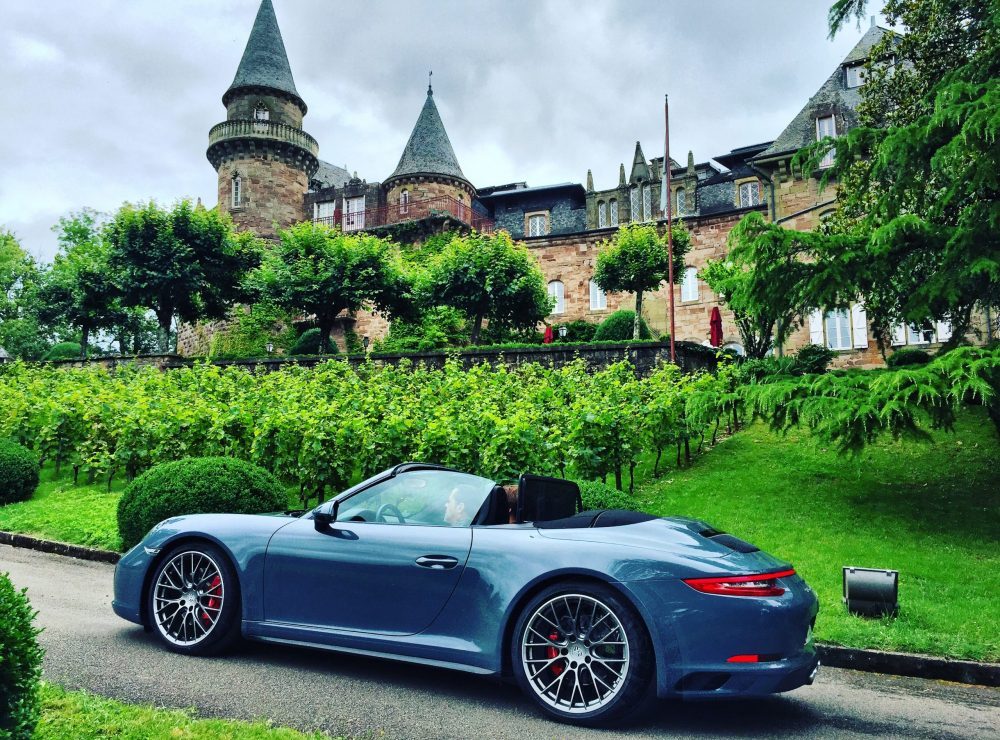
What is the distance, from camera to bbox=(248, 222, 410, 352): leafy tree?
94.0 ft

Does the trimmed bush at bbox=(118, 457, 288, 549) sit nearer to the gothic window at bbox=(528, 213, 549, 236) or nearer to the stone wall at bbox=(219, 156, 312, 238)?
the stone wall at bbox=(219, 156, 312, 238)

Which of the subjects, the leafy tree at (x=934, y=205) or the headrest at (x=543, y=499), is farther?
the leafy tree at (x=934, y=205)

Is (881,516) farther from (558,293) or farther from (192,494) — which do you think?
(558,293)

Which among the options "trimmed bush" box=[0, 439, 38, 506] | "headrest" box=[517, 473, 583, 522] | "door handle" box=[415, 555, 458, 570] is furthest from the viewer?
"trimmed bush" box=[0, 439, 38, 506]

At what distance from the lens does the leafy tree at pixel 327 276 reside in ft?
94.0

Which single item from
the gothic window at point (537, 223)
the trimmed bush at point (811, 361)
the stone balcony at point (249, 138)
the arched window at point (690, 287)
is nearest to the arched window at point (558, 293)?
the gothic window at point (537, 223)

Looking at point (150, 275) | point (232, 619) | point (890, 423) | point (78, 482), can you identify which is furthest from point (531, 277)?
point (232, 619)

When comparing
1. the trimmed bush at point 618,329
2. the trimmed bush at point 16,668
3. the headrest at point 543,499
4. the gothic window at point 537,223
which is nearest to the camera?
the trimmed bush at point 16,668

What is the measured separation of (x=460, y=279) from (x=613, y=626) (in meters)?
25.1

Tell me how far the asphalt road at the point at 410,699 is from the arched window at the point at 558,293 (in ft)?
114

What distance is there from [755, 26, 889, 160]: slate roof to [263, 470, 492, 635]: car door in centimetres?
3074

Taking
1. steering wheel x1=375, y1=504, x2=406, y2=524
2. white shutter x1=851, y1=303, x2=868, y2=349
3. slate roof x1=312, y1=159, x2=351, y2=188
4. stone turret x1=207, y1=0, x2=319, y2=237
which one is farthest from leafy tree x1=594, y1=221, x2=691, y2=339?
slate roof x1=312, y1=159, x2=351, y2=188

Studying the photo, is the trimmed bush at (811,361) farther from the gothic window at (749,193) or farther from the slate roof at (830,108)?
the gothic window at (749,193)

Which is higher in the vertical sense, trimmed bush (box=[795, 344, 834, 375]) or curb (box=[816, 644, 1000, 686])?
trimmed bush (box=[795, 344, 834, 375])
